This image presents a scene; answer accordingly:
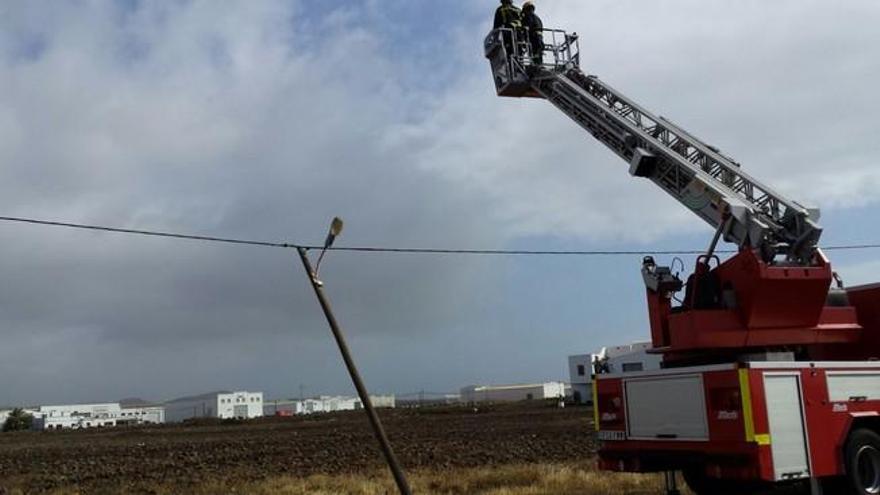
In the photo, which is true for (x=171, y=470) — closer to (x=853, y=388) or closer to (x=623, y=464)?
(x=623, y=464)

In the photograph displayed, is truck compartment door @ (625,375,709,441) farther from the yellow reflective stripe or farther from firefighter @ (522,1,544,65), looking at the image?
firefighter @ (522,1,544,65)

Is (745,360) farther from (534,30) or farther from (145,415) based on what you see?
(145,415)

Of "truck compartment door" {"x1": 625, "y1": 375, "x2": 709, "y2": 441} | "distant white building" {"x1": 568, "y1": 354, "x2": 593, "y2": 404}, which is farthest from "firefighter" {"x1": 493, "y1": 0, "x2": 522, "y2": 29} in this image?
"distant white building" {"x1": 568, "y1": 354, "x2": 593, "y2": 404}

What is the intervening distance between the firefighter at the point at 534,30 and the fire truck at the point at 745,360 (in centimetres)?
279

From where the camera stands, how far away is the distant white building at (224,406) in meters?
167

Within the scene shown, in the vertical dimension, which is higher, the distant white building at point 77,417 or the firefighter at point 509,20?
the firefighter at point 509,20

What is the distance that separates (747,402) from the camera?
30.1 feet

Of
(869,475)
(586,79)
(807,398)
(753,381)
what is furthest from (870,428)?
(586,79)

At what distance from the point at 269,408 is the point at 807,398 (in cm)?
19973

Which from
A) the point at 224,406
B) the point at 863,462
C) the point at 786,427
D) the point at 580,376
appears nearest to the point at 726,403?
the point at 786,427

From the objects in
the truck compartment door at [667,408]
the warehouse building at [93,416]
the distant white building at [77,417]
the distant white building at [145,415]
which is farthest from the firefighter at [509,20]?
the distant white building at [145,415]

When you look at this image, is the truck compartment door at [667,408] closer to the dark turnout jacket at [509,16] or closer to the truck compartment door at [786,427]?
the truck compartment door at [786,427]

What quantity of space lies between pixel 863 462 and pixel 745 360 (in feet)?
6.36

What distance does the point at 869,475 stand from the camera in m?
9.96
